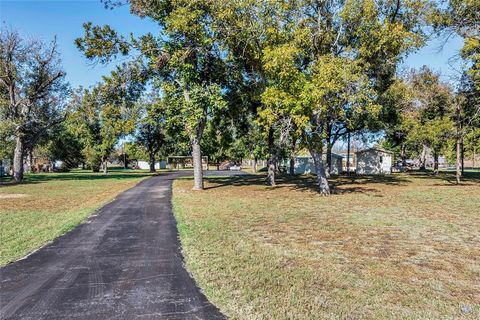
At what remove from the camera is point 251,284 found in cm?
504

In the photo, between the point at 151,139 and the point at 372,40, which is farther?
the point at 151,139

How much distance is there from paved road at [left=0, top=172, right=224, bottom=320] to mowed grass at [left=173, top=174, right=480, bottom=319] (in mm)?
381

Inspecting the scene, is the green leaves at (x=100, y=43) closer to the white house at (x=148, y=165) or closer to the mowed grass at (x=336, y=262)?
the mowed grass at (x=336, y=262)

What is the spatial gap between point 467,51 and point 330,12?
878 cm

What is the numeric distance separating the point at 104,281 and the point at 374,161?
149 ft

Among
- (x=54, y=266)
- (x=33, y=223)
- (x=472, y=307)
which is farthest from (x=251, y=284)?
(x=33, y=223)

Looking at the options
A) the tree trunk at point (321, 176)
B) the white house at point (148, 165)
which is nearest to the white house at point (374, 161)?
the tree trunk at point (321, 176)

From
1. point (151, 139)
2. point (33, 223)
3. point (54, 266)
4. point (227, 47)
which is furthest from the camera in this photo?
point (151, 139)

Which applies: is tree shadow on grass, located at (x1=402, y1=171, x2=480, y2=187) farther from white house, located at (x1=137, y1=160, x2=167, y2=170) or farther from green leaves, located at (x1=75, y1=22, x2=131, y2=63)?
white house, located at (x1=137, y1=160, x2=167, y2=170)

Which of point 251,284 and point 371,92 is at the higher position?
point 371,92

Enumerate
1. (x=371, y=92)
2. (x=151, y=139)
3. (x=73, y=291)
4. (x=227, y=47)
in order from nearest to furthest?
1. (x=73, y=291)
2. (x=371, y=92)
3. (x=227, y=47)
4. (x=151, y=139)

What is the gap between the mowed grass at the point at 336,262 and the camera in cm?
438

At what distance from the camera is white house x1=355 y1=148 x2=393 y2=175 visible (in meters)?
45.9

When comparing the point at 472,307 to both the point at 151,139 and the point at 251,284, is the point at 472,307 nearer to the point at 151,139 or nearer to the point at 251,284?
the point at 251,284
